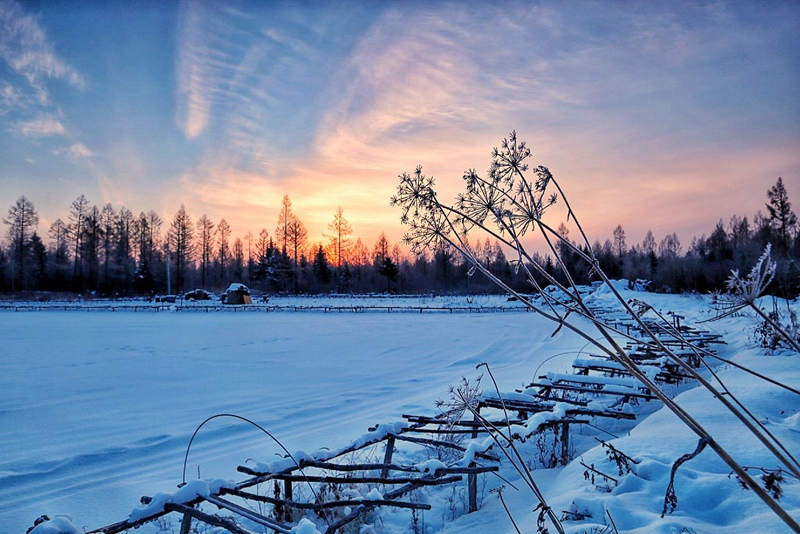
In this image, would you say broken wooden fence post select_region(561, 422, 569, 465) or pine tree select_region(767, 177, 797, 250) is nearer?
broken wooden fence post select_region(561, 422, 569, 465)

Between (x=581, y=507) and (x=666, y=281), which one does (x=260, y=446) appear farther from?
(x=666, y=281)

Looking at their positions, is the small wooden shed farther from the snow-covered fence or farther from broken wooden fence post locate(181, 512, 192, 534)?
broken wooden fence post locate(181, 512, 192, 534)

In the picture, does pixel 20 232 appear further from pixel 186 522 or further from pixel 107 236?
pixel 186 522

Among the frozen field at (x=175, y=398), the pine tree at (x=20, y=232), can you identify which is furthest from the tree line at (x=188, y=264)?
the frozen field at (x=175, y=398)

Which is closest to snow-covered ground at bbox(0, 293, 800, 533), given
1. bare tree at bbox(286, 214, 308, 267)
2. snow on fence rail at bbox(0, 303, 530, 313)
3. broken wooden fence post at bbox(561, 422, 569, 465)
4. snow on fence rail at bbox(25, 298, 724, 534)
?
broken wooden fence post at bbox(561, 422, 569, 465)

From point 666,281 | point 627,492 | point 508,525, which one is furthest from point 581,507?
point 666,281

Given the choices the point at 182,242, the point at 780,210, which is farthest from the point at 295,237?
the point at 780,210

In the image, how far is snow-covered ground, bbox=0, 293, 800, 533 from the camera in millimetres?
2766

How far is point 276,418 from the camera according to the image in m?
6.90

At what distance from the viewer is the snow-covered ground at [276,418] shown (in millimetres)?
2766

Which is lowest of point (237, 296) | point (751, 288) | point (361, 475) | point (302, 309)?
point (361, 475)

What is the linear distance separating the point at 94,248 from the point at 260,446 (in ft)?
220

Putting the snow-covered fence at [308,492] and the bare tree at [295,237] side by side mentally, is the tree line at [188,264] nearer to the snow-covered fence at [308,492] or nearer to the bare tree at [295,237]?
the bare tree at [295,237]

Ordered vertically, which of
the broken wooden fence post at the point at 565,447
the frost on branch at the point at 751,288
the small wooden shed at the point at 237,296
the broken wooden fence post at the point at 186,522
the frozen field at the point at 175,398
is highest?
the frost on branch at the point at 751,288
